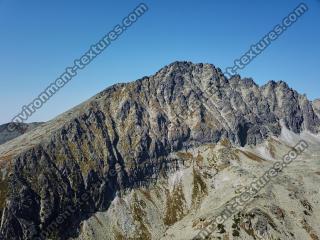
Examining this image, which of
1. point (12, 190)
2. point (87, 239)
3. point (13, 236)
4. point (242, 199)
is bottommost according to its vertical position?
point (242, 199)

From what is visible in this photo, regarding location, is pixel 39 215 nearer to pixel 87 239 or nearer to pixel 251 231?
pixel 87 239

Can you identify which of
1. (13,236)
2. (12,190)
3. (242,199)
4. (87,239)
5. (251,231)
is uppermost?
(12,190)

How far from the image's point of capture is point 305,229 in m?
173

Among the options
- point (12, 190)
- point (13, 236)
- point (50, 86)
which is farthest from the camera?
point (12, 190)

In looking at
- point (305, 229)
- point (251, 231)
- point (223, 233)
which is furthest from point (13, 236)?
point (305, 229)

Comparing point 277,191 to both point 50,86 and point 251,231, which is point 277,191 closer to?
point 251,231

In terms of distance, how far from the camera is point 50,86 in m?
153

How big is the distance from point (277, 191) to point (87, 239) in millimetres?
96361

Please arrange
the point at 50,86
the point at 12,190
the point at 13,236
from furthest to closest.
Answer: the point at 12,190 → the point at 13,236 → the point at 50,86

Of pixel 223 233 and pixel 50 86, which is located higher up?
pixel 50 86

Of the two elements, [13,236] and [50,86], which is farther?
[13,236]

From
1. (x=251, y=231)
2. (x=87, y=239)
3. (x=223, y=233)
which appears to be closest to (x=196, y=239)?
(x=223, y=233)

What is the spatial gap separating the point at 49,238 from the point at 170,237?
5733cm

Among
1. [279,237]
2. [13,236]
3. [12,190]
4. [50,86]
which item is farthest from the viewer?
[12,190]
